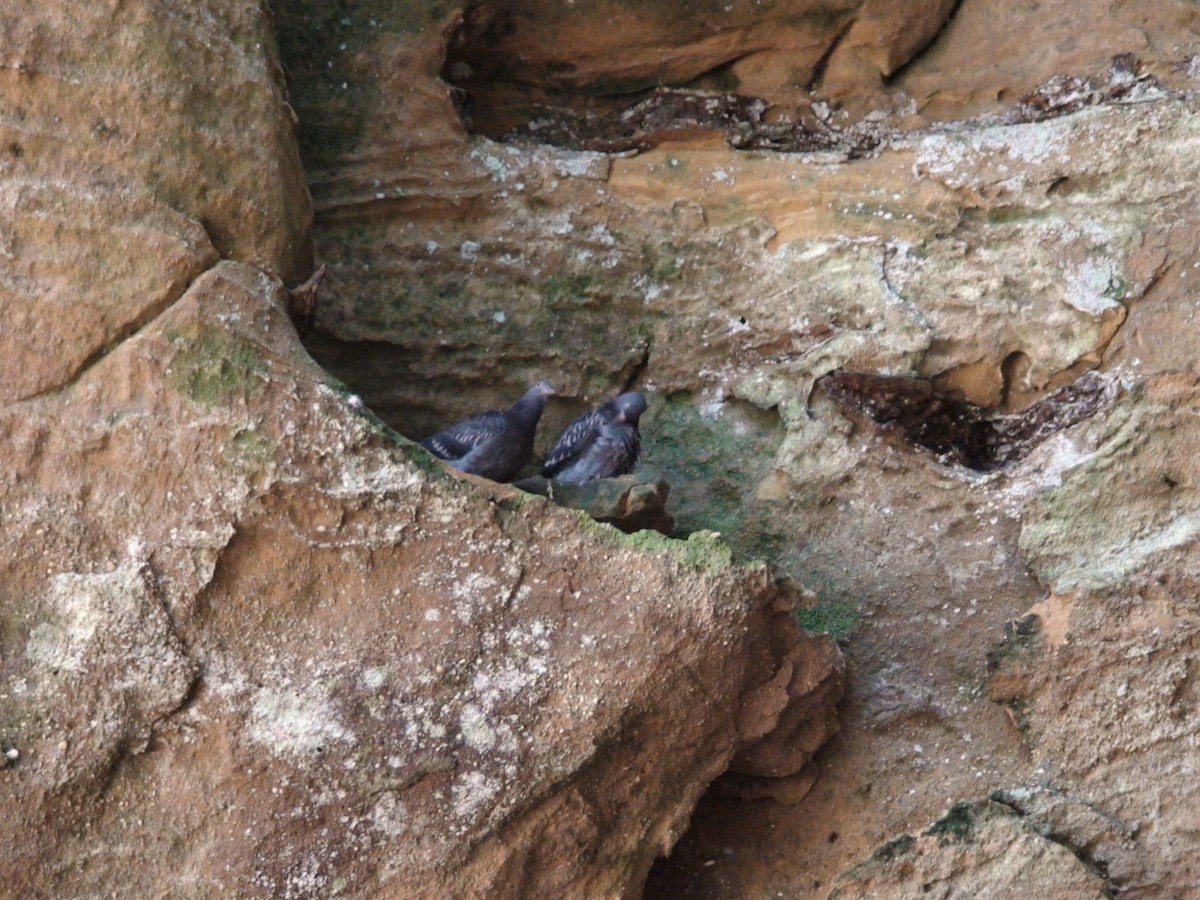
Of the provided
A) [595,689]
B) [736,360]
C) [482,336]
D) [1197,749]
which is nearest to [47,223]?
[482,336]

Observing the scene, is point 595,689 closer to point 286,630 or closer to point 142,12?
point 286,630

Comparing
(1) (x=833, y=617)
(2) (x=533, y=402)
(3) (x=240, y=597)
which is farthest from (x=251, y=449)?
(1) (x=833, y=617)

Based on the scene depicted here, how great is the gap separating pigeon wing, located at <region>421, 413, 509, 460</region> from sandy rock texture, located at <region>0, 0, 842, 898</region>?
0.87 meters

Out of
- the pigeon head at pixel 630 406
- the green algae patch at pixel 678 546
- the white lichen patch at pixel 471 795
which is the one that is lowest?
the white lichen patch at pixel 471 795

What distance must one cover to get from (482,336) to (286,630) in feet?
6.15

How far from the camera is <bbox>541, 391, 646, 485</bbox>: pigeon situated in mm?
5547

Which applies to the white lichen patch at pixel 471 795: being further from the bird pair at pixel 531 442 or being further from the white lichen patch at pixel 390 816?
the bird pair at pixel 531 442

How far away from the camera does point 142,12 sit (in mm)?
4590

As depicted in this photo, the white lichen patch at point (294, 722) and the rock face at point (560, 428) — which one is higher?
the rock face at point (560, 428)

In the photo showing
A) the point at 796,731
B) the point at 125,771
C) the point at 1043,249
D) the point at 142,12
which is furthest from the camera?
the point at 1043,249

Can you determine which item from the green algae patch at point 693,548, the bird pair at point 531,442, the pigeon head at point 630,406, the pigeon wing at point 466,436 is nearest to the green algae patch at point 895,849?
the green algae patch at point 693,548

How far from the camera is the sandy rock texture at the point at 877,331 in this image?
5109 mm

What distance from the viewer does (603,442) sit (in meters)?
5.60

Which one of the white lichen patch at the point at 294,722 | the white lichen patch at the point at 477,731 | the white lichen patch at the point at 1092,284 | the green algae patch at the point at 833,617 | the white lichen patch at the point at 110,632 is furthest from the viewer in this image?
the white lichen patch at the point at 1092,284
